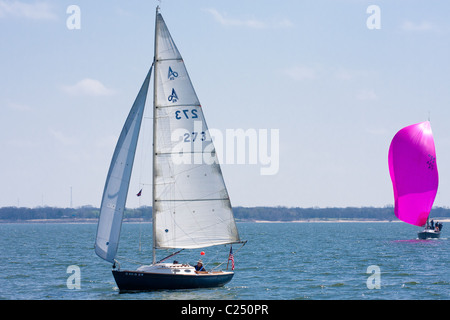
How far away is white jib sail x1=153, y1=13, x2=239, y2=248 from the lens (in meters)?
30.2

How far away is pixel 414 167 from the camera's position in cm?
6656

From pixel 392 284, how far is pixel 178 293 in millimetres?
13615

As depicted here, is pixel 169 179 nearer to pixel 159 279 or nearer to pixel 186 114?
pixel 186 114

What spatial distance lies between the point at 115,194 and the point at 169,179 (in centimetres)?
258

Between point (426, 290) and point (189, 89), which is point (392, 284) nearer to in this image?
point (426, 290)

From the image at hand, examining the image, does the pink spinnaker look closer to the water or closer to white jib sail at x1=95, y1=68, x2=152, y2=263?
the water

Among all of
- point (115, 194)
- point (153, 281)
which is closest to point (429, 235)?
point (153, 281)

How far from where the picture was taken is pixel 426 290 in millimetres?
34312

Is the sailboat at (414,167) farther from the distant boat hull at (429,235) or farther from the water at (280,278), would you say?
the distant boat hull at (429,235)

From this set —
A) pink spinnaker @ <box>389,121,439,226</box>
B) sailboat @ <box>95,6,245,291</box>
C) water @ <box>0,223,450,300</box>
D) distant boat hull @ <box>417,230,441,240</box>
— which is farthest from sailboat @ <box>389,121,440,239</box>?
sailboat @ <box>95,6,245,291</box>

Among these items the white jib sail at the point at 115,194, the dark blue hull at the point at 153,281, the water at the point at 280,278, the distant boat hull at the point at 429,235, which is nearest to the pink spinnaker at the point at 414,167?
the water at the point at 280,278

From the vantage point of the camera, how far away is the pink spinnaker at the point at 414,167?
66.6m
